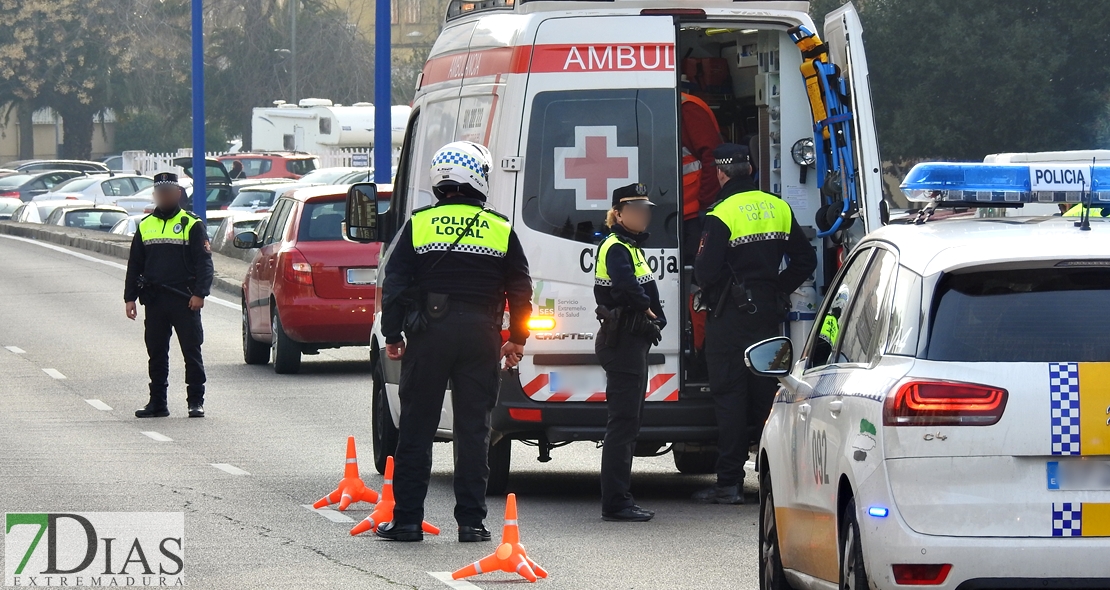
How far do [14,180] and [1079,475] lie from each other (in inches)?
2091

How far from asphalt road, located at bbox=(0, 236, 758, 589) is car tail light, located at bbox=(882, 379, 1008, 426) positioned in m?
2.73

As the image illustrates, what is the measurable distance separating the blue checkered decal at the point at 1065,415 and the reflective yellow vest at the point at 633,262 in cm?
436

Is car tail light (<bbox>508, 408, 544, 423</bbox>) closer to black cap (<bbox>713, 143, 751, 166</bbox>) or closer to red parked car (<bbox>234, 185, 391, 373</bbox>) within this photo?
black cap (<bbox>713, 143, 751, 166</bbox>)

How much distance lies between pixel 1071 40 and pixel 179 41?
127 feet

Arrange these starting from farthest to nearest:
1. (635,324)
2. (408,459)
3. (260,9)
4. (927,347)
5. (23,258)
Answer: (260,9)
(23,258)
(635,324)
(408,459)
(927,347)

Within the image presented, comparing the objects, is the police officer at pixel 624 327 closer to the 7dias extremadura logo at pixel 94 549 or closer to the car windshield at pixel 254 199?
the 7dias extremadura logo at pixel 94 549

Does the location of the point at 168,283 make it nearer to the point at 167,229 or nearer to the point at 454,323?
the point at 167,229

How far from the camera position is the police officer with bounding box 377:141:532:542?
853 centimetres

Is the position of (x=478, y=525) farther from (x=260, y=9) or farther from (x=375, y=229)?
(x=260, y=9)

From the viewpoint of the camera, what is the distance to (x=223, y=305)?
25.0 m

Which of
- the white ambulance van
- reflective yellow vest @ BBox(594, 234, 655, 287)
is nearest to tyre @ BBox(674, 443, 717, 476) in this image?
the white ambulance van

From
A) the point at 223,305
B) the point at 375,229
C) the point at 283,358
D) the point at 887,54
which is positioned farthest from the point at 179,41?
the point at 375,229

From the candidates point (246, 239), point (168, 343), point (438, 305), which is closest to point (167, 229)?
point (168, 343)

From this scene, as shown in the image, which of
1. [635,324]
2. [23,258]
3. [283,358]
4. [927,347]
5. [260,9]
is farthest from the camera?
[260,9]
